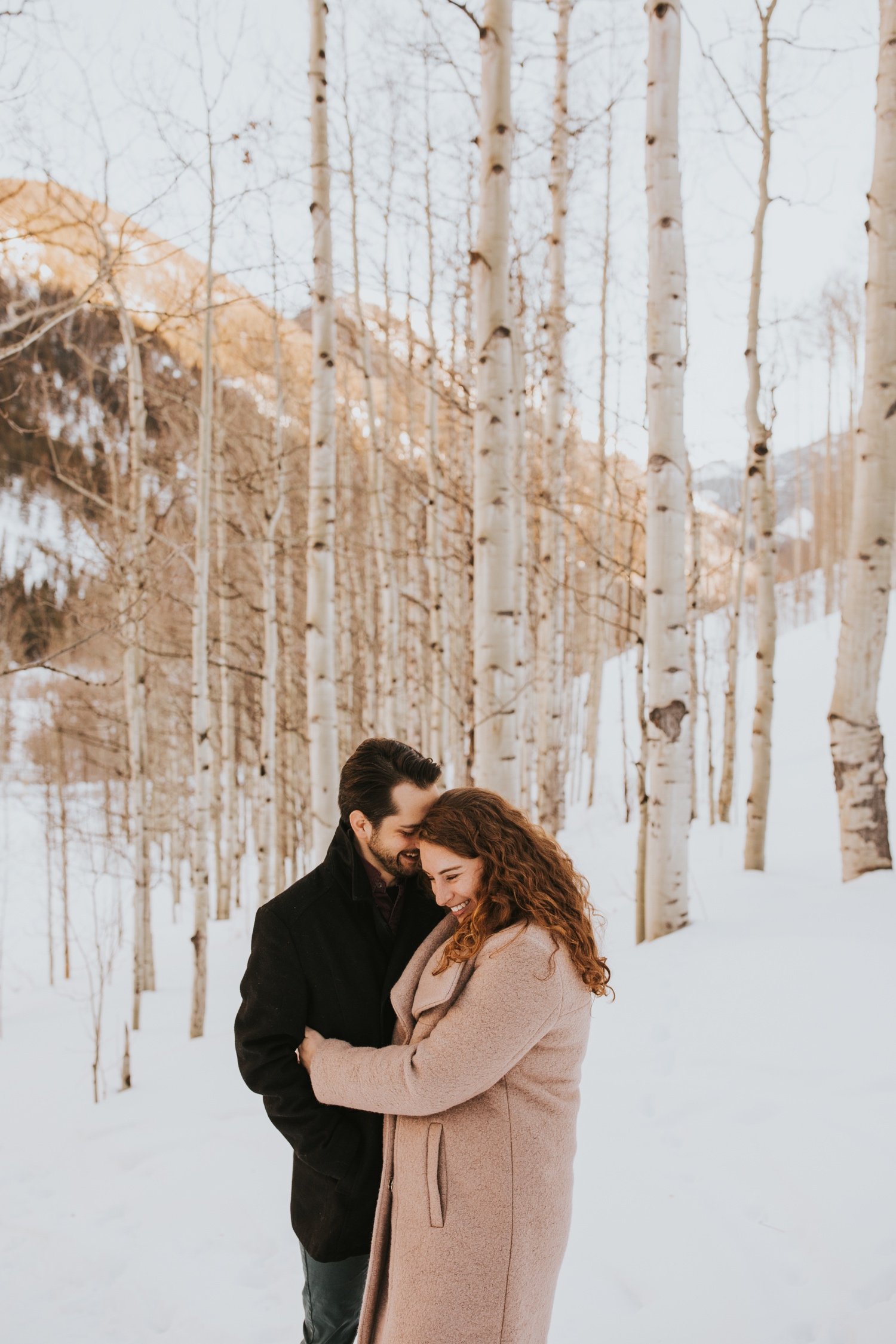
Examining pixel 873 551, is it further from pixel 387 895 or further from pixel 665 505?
pixel 387 895

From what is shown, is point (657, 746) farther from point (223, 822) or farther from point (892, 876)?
point (223, 822)

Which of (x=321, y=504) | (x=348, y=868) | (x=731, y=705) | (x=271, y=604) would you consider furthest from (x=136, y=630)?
(x=731, y=705)

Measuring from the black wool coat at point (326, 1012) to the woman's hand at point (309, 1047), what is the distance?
0.02 metres

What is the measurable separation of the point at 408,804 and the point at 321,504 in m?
3.32

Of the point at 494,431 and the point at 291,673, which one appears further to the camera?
the point at 291,673

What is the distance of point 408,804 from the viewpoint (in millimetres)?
1688

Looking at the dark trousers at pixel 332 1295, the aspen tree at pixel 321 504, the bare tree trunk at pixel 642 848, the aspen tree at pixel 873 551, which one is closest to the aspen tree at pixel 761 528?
the bare tree trunk at pixel 642 848

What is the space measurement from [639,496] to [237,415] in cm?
636

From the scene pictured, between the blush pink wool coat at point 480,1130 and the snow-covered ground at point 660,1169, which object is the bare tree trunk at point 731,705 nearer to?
the snow-covered ground at point 660,1169

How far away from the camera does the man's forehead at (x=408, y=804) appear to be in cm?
168

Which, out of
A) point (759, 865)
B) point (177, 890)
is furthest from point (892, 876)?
point (177, 890)

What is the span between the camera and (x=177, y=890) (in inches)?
564

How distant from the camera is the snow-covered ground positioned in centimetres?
221

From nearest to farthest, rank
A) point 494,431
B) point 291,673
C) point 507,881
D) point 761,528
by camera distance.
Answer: point 507,881 → point 494,431 → point 761,528 → point 291,673
